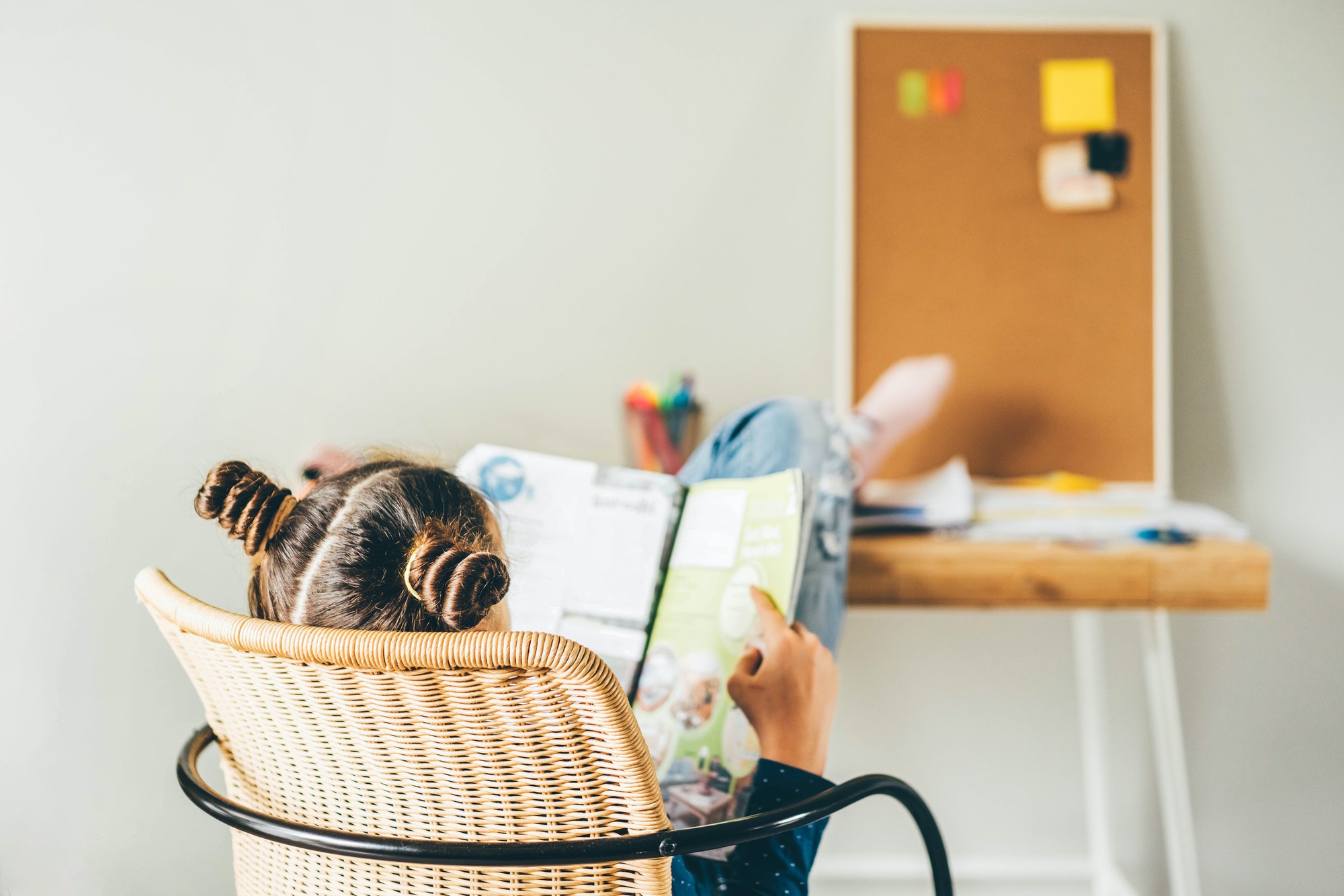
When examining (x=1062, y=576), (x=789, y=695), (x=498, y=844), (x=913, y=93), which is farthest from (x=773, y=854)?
(x=913, y=93)

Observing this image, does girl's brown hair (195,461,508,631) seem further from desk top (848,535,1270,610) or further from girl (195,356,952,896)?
desk top (848,535,1270,610)

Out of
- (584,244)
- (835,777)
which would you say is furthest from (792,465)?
(835,777)

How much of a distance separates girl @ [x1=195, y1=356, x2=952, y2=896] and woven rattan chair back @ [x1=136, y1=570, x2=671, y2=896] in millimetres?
57

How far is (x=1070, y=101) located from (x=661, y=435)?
0.82m

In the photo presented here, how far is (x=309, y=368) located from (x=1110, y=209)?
1.28m

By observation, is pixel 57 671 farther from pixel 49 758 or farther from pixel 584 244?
pixel 584 244

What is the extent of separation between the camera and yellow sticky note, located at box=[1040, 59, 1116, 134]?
132 centimetres

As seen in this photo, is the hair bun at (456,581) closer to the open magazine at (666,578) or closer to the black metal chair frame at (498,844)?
the black metal chair frame at (498,844)

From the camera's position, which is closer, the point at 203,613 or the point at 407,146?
the point at 203,613

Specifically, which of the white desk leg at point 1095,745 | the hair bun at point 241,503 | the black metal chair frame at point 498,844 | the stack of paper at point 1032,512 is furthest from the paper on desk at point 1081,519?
the hair bun at point 241,503

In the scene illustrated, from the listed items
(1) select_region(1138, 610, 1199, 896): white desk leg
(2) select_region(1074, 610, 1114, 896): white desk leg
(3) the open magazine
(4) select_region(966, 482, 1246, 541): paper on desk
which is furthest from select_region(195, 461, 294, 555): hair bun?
(2) select_region(1074, 610, 1114, 896): white desk leg

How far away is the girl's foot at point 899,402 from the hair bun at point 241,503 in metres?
0.87

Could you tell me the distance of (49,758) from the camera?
1.33m

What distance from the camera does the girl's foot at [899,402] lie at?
1296 mm
